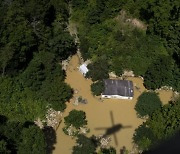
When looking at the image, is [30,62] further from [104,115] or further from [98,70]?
[104,115]

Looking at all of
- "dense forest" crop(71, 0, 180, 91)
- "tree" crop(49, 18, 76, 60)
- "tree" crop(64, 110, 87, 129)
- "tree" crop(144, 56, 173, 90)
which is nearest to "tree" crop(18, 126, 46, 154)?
"tree" crop(64, 110, 87, 129)

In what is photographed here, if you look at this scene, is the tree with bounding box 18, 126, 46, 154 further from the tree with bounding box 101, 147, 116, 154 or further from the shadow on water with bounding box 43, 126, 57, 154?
the tree with bounding box 101, 147, 116, 154

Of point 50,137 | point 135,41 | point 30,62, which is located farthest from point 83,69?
point 50,137

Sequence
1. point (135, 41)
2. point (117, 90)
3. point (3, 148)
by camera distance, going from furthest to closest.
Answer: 1. point (135, 41)
2. point (117, 90)
3. point (3, 148)

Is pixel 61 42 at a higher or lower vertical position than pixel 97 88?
higher

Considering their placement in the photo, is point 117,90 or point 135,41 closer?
point 117,90

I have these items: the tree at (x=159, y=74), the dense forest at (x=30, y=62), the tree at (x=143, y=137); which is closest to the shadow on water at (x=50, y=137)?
the dense forest at (x=30, y=62)

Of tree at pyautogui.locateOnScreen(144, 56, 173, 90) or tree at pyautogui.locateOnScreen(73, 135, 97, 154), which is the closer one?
tree at pyautogui.locateOnScreen(73, 135, 97, 154)

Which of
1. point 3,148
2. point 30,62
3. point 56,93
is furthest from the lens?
point 30,62
